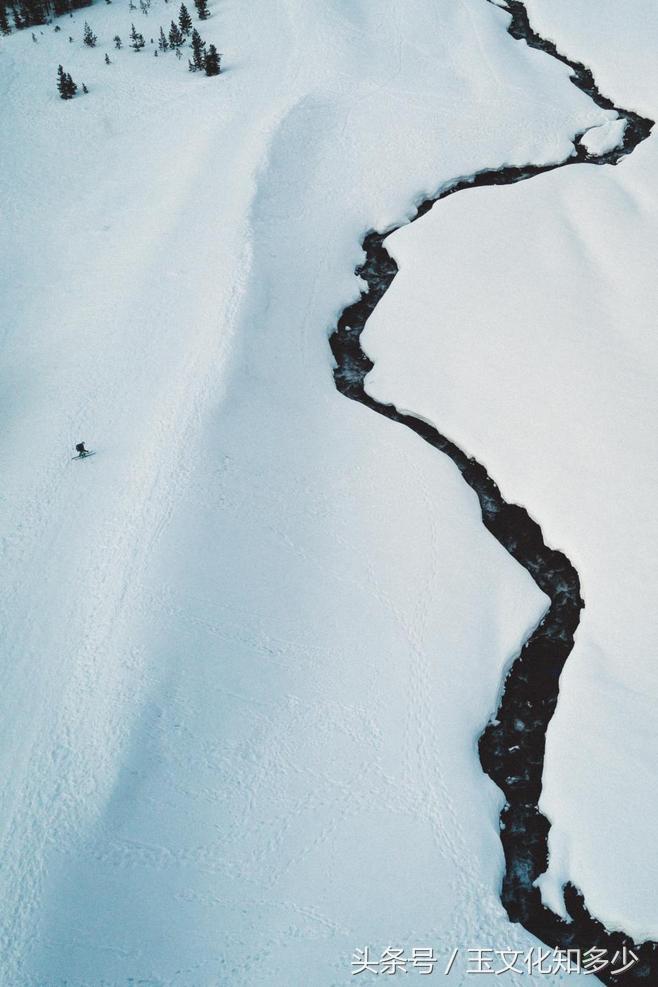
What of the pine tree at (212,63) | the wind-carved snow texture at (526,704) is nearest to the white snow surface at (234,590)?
the wind-carved snow texture at (526,704)

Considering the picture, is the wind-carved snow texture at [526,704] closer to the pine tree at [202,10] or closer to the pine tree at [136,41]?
the pine tree at [136,41]

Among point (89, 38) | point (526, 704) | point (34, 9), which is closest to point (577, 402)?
point (526, 704)

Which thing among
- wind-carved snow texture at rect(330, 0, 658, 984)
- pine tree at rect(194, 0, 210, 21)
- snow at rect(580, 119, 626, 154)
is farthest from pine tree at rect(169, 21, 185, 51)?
wind-carved snow texture at rect(330, 0, 658, 984)

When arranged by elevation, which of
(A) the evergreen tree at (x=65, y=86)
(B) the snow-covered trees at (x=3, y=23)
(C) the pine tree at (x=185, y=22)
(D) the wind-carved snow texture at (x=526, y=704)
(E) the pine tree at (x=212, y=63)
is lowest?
(D) the wind-carved snow texture at (x=526, y=704)

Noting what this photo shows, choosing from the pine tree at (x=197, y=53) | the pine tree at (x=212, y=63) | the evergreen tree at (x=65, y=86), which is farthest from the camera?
the pine tree at (x=197, y=53)

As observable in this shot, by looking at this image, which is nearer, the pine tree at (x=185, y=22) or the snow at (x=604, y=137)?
the snow at (x=604, y=137)

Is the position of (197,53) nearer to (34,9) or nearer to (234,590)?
(34,9)

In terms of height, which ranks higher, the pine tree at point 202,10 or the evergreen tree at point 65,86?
the pine tree at point 202,10
